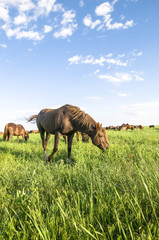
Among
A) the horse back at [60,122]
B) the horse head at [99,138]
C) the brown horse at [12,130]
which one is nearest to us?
the horse head at [99,138]

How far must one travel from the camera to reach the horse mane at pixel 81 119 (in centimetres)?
622

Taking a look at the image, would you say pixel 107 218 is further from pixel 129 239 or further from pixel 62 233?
pixel 62 233

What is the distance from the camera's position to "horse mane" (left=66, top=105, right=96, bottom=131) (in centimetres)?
622

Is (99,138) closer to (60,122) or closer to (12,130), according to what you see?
(60,122)

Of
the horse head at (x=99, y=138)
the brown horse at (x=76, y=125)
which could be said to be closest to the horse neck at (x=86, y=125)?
the brown horse at (x=76, y=125)

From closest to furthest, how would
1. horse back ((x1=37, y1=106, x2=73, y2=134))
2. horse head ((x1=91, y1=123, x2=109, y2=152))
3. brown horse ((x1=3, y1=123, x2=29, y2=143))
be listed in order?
horse head ((x1=91, y1=123, x2=109, y2=152)), horse back ((x1=37, y1=106, x2=73, y2=134)), brown horse ((x1=3, y1=123, x2=29, y2=143))

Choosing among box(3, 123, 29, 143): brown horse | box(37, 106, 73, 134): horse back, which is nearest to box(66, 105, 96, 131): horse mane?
box(37, 106, 73, 134): horse back

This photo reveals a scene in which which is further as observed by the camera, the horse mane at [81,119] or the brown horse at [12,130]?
the brown horse at [12,130]

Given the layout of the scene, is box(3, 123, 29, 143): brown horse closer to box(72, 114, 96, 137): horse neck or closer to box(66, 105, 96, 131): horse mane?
box(66, 105, 96, 131): horse mane

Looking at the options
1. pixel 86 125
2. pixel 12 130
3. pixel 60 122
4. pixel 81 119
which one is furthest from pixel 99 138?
pixel 12 130

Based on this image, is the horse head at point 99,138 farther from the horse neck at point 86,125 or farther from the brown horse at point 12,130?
the brown horse at point 12,130

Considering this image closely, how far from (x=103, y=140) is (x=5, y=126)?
12.3 m

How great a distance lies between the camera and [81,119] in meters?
6.23

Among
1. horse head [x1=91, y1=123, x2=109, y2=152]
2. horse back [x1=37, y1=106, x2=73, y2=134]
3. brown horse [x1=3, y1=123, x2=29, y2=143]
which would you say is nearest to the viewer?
horse head [x1=91, y1=123, x2=109, y2=152]
